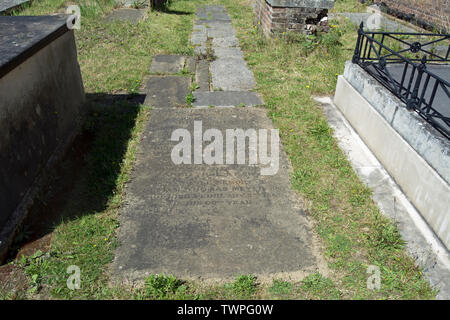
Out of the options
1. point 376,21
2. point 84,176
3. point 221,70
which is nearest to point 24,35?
point 84,176

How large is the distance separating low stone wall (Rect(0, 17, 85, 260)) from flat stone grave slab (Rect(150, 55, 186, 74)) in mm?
2378

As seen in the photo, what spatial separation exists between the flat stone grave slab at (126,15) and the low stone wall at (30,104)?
18.0ft

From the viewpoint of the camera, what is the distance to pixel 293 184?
12.5 feet

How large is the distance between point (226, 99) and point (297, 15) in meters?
3.25

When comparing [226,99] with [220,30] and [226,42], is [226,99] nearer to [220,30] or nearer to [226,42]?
[226,42]

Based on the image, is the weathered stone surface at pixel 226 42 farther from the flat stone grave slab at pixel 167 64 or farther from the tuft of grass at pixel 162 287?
the tuft of grass at pixel 162 287

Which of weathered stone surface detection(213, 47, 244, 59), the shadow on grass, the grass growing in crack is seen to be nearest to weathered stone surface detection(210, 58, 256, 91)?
weathered stone surface detection(213, 47, 244, 59)

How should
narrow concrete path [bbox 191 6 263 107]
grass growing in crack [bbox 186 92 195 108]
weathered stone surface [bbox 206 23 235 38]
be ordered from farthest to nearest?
weathered stone surface [bbox 206 23 235 38] < narrow concrete path [bbox 191 6 263 107] < grass growing in crack [bbox 186 92 195 108]

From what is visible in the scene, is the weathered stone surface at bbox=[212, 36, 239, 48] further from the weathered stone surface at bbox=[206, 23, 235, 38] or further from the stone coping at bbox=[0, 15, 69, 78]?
the stone coping at bbox=[0, 15, 69, 78]

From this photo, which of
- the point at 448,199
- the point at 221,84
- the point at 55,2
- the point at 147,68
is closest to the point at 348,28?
the point at 221,84

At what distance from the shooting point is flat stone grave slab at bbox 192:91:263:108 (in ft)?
18.4

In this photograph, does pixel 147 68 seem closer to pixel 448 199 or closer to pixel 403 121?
pixel 403 121

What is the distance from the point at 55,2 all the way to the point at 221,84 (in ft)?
26.1

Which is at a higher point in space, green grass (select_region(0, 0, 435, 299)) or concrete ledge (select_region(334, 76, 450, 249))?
concrete ledge (select_region(334, 76, 450, 249))
